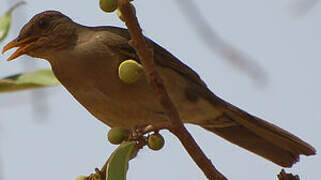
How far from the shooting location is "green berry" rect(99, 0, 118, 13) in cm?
226

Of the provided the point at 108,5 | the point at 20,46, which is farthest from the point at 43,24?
the point at 108,5

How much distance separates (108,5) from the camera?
2.27 metres

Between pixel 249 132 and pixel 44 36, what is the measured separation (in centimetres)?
149

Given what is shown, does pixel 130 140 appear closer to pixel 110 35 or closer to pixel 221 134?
pixel 110 35

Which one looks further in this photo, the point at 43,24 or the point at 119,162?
the point at 43,24

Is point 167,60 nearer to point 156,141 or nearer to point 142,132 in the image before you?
point 142,132

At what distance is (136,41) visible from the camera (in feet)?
7.37

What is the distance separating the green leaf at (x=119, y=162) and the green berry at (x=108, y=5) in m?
0.67

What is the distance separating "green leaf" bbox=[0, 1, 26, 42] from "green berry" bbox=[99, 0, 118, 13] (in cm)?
137

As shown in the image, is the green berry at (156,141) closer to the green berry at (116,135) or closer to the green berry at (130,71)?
the green berry at (116,135)

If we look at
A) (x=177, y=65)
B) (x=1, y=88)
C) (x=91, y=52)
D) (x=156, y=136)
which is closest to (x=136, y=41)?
(x=156, y=136)

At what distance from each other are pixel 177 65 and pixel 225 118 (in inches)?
19.9

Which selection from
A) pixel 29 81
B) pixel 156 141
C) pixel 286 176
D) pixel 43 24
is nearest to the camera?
pixel 286 176

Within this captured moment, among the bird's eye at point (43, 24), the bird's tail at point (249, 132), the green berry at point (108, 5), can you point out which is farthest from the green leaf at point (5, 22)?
the bird's tail at point (249, 132)
